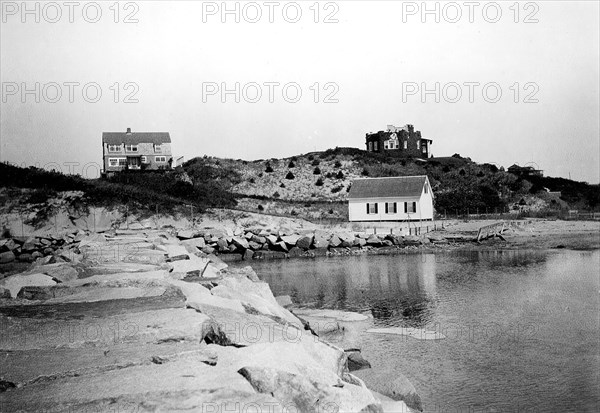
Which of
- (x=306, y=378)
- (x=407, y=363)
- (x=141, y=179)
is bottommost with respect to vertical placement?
(x=407, y=363)

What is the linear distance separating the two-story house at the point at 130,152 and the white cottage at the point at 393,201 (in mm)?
29988

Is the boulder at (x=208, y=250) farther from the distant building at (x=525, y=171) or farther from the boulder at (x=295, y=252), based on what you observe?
the distant building at (x=525, y=171)

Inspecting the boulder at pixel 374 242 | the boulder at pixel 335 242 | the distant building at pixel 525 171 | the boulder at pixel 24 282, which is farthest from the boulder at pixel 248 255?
the distant building at pixel 525 171

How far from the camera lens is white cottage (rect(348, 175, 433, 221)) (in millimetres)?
41812

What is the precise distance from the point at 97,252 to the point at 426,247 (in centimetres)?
2017

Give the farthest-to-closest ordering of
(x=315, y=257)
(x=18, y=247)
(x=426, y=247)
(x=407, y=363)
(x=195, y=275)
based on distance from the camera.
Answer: (x=426, y=247) < (x=315, y=257) < (x=18, y=247) < (x=195, y=275) < (x=407, y=363)

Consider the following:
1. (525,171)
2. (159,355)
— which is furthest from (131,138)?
(159,355)

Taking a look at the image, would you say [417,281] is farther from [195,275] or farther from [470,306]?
[195,275]

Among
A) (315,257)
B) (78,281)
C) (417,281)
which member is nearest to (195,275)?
(78,281)

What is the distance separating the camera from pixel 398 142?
8306cm

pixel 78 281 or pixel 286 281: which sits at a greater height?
pixel 78 281

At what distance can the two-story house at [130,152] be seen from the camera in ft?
210

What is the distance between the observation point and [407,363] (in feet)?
30.9

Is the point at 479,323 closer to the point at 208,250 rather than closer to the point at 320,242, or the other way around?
the point at 208,250
